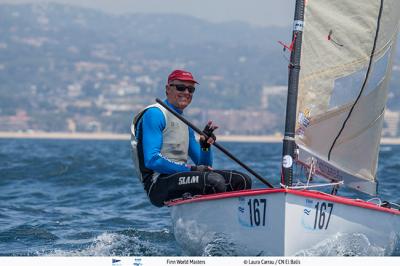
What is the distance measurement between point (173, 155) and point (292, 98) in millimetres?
1271

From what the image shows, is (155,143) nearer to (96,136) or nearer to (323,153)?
(323,153)

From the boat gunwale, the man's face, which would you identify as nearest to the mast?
the boat gunwale

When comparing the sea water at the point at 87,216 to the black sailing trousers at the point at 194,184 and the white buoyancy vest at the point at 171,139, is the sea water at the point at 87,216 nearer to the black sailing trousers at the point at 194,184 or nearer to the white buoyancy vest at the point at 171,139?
the black sailing trousers at the point at 194,184

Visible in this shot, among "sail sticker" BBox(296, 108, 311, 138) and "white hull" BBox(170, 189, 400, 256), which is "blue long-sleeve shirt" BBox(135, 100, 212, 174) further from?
"sail sticker" BBox(296, 108, 311, 138)

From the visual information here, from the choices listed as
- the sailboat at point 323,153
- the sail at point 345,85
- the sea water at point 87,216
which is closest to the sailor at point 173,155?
the sailboat at point 323,153

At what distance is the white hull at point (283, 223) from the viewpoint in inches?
283

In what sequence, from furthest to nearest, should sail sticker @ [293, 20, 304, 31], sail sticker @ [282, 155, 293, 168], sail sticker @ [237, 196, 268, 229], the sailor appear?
the sailor, sail sticker @ [293, 20, 304, 31], sail sticker @ [282, 155, 293, 168], sail sticker @ [237, 196, 268, 229]

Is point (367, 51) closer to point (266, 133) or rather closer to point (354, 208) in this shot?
point (354, 208)

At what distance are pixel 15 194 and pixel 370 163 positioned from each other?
24.3ft

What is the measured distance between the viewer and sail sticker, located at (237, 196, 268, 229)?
7285 millimetres

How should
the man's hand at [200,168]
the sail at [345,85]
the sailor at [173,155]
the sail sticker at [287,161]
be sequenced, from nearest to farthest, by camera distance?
the sail sticker at [287,161]
the sailor at [173,155]
the man's hand at [200,168]
the sail at [345,85]

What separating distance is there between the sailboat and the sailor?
0.19m

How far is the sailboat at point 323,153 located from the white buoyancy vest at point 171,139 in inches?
17.9

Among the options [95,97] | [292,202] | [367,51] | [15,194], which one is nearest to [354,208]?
[292,202]
